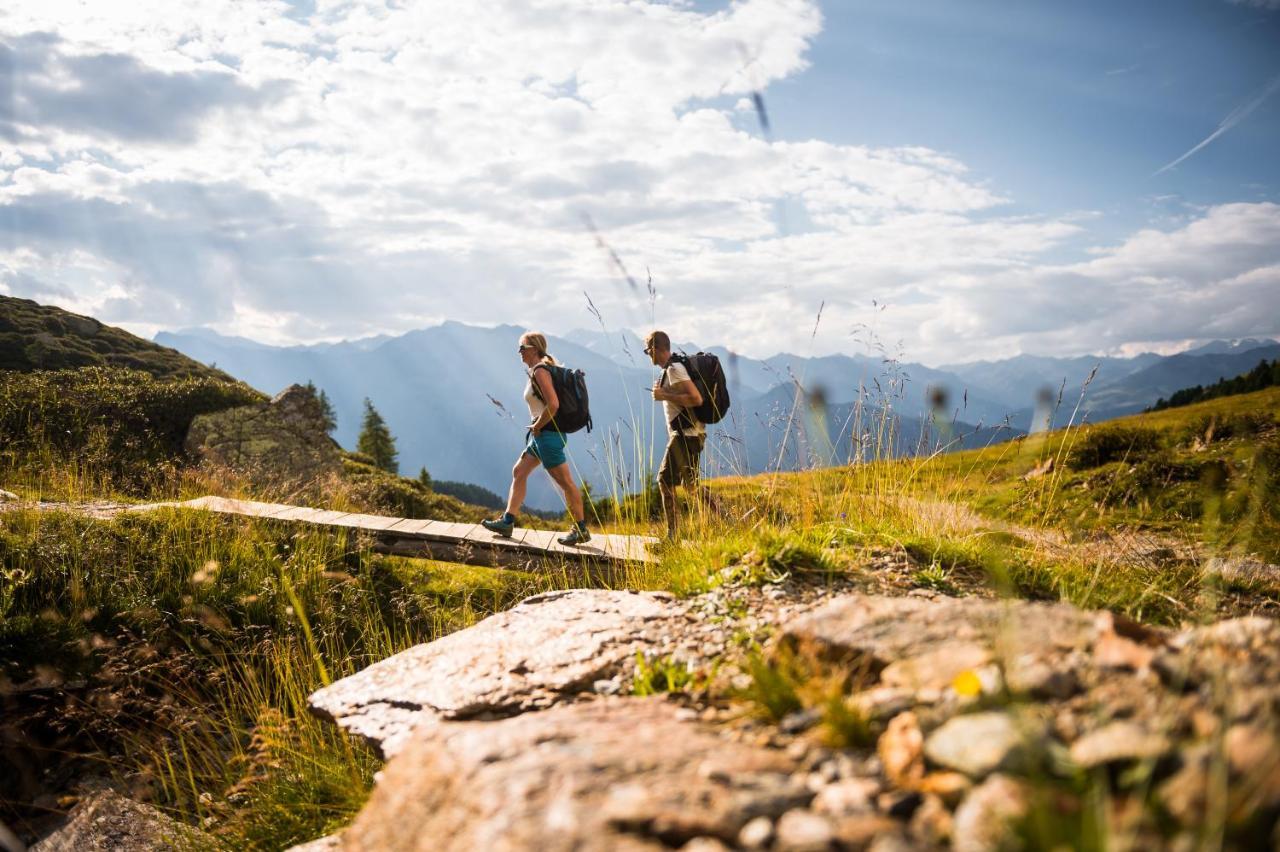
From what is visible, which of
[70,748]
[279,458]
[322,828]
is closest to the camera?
[322,828]

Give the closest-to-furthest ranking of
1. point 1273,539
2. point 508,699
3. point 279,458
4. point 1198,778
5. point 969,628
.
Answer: point 1198,778
point 969,628
point 508,699
point 1273,539
point 279,458

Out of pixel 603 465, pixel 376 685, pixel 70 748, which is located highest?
pixel 603 465

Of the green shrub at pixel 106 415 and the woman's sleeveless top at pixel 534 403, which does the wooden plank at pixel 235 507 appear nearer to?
the green shrub at pixel 106 415

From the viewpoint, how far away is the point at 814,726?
194 centimetres

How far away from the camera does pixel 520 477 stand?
828 cm

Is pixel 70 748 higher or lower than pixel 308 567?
lower

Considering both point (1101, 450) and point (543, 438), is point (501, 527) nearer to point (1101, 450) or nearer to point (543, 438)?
point (543, 438)

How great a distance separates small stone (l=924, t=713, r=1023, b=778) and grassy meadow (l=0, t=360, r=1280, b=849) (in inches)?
10.6

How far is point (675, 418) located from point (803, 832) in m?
6.45

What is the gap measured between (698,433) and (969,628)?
16.4 ft

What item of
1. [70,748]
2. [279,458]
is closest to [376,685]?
[70,748]

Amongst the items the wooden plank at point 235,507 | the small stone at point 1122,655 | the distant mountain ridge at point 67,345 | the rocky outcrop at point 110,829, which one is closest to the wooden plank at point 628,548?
the rocky outcrop at point 110,829

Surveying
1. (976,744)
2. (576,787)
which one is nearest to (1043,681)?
(976,744)

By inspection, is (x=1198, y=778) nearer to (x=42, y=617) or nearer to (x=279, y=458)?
(x=42, y=617)
